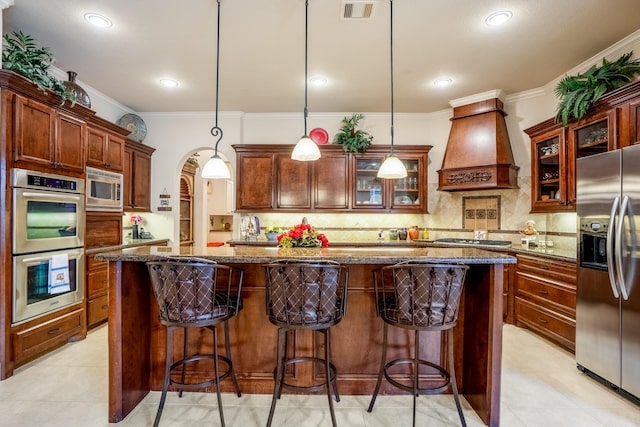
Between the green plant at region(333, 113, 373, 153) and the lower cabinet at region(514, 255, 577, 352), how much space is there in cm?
250

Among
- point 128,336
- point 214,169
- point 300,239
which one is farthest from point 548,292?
point 128,336

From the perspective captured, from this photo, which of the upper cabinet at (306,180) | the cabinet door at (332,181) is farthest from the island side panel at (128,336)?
the cabinet door at (332,181)

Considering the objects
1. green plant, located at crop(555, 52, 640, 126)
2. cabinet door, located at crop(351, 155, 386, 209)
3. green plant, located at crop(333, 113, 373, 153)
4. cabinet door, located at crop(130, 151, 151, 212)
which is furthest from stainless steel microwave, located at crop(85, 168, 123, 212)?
green plant, located at crop(555, 52, 640, 126)

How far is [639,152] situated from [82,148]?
15.6 ft

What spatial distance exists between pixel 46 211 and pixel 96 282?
3.50ft

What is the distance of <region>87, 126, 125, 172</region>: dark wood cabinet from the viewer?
11.8 ft

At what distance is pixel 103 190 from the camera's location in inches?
147

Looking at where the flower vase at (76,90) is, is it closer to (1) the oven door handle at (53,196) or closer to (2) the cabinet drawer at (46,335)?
(1) the oven door handle at (53,196)

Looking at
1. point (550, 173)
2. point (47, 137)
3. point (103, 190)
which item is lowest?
point (103, 190)

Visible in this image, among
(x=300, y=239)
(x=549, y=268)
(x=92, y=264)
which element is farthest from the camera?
(x=92, y=264)

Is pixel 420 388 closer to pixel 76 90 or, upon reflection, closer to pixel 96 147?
pixel 96 147

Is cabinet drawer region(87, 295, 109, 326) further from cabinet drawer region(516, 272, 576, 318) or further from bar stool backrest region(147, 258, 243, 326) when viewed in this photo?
cabinet drawer region(516, 272, 576, 318)

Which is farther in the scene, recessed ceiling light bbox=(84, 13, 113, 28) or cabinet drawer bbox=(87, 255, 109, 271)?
cabinet drawer bbox=(87, 255, 109, 271)

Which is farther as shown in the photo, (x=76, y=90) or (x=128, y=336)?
(x=76, y=90)
